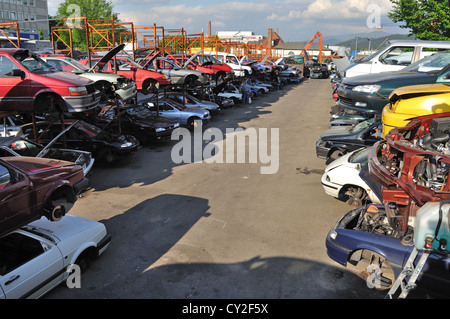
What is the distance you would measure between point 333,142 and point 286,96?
1883cm

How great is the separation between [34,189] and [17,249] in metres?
0.85

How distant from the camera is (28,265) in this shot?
4.54 meters

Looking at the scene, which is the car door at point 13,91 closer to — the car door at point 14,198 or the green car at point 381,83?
the car door at point 14,198

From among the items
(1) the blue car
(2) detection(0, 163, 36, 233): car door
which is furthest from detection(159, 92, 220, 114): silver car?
(1) the blue car

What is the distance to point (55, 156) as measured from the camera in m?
9.09

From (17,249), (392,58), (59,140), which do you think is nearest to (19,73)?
(59,140)

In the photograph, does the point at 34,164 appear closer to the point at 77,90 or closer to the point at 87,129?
the point at 77,90

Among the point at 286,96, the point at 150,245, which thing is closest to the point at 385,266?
the point at 150,245

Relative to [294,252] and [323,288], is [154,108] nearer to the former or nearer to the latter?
[294,252]

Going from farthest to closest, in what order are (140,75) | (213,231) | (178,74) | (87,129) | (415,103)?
(178,74) < (140,75) < (87,129) < (213,231) < (415,103)

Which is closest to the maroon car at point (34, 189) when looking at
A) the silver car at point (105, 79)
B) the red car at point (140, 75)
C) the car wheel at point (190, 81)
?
the silver car at point (105, 79)

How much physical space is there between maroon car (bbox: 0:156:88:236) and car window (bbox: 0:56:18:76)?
425cm

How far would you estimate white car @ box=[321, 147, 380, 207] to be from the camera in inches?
298

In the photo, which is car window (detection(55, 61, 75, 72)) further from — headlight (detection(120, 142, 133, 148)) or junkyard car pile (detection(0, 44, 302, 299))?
headlight (detection(120, 142, 133, 148))
